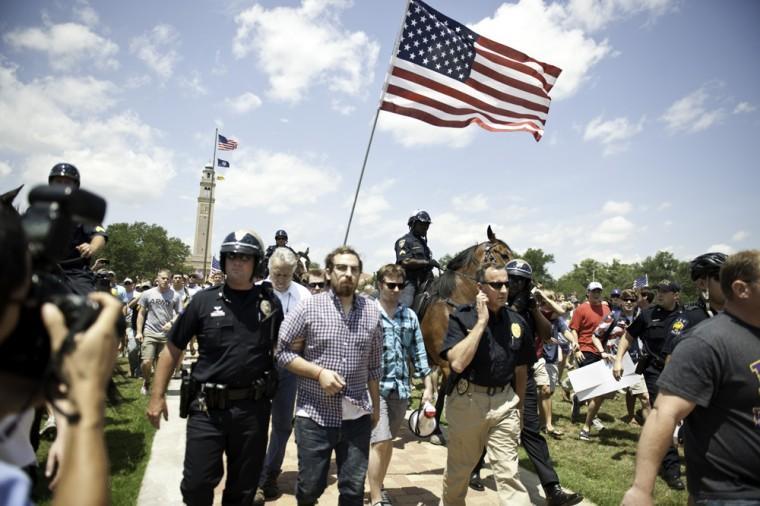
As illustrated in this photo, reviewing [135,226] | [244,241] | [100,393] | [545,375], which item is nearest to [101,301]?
[100,393]

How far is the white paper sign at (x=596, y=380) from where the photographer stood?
24.5 ft

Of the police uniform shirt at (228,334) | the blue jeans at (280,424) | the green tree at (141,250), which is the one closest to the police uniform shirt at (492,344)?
the police uniform shirt at (228,334)

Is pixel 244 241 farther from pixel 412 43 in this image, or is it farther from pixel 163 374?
pixel 412 43

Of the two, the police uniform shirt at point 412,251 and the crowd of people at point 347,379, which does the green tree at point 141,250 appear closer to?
the police uniform shirt at point 412,251

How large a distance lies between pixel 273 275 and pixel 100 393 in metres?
4.57

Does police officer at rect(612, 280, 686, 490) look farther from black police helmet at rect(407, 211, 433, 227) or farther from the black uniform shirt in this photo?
black police helmet at rect(407, 211, 433, 227)

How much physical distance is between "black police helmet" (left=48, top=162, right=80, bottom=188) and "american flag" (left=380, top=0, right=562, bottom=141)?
190 inches

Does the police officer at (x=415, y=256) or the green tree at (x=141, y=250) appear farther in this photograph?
the green tree at (x=141, y=250)

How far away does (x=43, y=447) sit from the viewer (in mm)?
5887

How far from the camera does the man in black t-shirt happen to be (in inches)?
93.7

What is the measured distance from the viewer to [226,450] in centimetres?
352

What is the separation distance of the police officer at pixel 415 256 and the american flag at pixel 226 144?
25.0 m

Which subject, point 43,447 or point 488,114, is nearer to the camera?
point 43,447

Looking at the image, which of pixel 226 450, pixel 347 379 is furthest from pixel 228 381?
pixel 347 379
